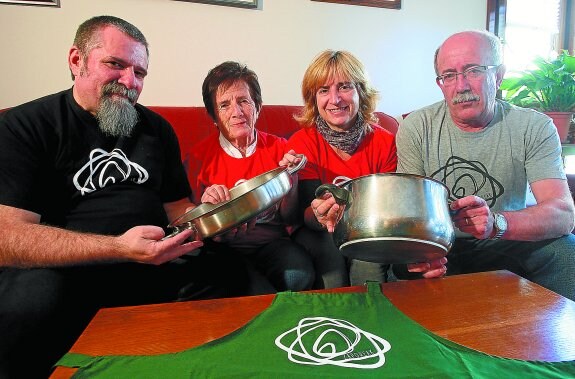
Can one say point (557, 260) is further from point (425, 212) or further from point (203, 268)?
point (203, 268)

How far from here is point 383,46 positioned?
220cm

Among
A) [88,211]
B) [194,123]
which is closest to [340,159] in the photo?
[194,123]

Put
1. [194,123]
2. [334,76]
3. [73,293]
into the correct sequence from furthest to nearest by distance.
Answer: [194,123], [334,76], [73,293]

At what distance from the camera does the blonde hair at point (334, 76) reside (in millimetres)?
1403

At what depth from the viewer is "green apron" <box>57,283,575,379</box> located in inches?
22.6

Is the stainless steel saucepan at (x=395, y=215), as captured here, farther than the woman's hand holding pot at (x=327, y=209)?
No

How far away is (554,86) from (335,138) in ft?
4.77

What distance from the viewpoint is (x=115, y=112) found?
1.14m

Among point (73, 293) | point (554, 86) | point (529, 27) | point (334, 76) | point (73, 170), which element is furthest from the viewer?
point (529, 27)

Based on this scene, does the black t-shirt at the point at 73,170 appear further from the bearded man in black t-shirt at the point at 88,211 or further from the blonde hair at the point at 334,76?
the blonde hair at the point at 334,76

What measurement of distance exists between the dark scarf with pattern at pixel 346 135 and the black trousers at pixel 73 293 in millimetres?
529

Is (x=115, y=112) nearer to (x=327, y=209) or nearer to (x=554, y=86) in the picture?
(x=327, y=209)

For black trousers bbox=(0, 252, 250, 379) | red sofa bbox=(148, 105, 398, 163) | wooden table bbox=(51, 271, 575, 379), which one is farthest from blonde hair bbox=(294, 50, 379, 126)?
wooden table bbox=(51, 271, 575, 379)

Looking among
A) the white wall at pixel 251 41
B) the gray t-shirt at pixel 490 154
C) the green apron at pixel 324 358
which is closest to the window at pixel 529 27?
the white wall at pixel 251 41
